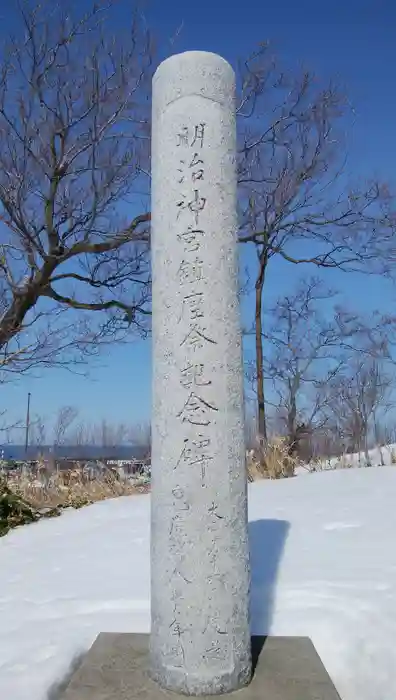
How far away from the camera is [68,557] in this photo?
3875 millimetres

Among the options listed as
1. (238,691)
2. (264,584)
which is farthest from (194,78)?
(264,584)

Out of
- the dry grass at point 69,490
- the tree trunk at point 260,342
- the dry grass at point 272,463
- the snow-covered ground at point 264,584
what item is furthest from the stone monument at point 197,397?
the tree trunk at point 260,342

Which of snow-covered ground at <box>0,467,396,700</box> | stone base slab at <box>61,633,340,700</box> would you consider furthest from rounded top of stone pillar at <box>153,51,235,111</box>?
snow-covered ground at <box>0,467,396,700</box>

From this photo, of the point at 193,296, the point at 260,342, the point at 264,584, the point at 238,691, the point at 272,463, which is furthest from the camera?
the point at 260,342

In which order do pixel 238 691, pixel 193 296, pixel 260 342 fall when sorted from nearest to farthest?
pixel 238 691 → pixel 193 296 → pixel 260 342

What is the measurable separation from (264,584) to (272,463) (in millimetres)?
4118

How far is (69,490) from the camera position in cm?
683

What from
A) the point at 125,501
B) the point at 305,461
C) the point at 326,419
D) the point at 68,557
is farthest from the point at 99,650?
the point at 326,419

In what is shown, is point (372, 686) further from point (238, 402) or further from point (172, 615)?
point (238, 402)

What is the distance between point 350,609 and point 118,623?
117cm

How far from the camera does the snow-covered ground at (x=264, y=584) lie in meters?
2.29

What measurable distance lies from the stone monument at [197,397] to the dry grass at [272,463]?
496 centimetres

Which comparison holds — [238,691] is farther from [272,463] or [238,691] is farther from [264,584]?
[272,463]

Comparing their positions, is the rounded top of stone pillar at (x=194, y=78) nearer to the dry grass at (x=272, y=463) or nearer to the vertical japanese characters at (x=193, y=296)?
the vertical japanese characters at (x=193, y=296)
